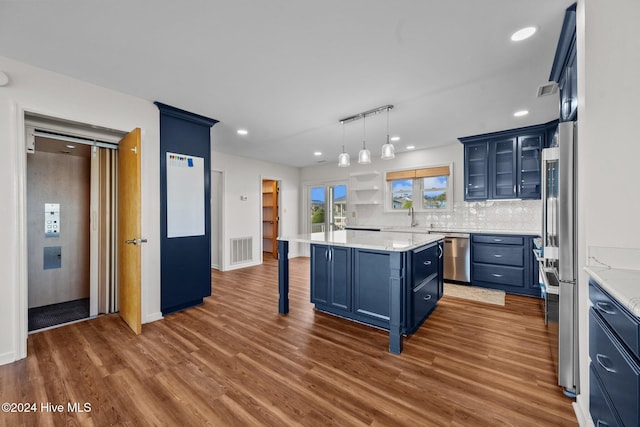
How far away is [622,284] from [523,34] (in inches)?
71.6

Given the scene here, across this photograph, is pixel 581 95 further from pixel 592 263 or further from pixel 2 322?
pixel 2 322

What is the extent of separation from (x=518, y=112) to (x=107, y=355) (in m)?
5.24

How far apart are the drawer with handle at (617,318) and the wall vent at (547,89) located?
2.24 m

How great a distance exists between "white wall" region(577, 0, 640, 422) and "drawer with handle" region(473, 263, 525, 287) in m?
2.70

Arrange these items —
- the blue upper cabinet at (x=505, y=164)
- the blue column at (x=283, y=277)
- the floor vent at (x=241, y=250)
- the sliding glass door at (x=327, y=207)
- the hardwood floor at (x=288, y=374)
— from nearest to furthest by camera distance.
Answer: the hardwood floor at (x=288, y=374) < the blue column at (x=283, y=277) < the blue upper cabinet at (x=505, y=164) < the floor vent at (x=241, y=250) < the sliding glass door at (x=327, y=207)

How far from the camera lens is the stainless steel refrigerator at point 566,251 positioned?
66.1 inches

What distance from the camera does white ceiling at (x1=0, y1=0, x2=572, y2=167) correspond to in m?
1.70

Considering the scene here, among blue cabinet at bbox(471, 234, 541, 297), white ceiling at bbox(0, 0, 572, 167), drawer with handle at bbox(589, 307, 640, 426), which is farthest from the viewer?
blue cabinet at bbox(471, 234, 541, 297)

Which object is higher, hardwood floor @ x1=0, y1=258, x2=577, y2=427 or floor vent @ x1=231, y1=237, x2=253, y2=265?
floor vent @ x1=231, y1=237, x2=253, y2=265

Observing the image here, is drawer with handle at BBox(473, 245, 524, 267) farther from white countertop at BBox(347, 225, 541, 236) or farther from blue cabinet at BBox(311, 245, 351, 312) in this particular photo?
blue cabinet at BBox(311, 245, 351, 312)

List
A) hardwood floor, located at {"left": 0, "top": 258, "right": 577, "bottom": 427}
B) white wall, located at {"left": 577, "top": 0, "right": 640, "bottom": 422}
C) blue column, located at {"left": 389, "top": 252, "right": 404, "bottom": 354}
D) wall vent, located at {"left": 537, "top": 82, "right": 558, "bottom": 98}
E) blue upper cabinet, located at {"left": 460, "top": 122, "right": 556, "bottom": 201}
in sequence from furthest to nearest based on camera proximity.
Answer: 1. blue upper cabinet, located at {"left": 460, "top": 122, "right": 556, "bottom": 201}
2. wall vent, located at {"left": 537, "top": 82, "right": 558, "bottom": 98}
3. blue column, located at {"left": 389, "top": 252, "right": 404, "bottom": 354}
4. hardwood floor, located at {"left": 0, "top": 258, "right": 577, "bottom": 427}
5. white wall, located at {"left": 577, "top": 0, "right": 640, "bottom": 422}

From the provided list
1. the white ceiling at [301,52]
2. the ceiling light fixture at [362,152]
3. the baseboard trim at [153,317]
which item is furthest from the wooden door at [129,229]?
A: the ceiling light fixture at [362,152]

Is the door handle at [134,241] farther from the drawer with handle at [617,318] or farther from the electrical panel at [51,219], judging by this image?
the drawer with handle at [617,318]

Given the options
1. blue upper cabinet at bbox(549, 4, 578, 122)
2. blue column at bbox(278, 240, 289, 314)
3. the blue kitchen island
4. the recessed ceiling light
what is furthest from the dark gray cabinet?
the recessed ceiling light
